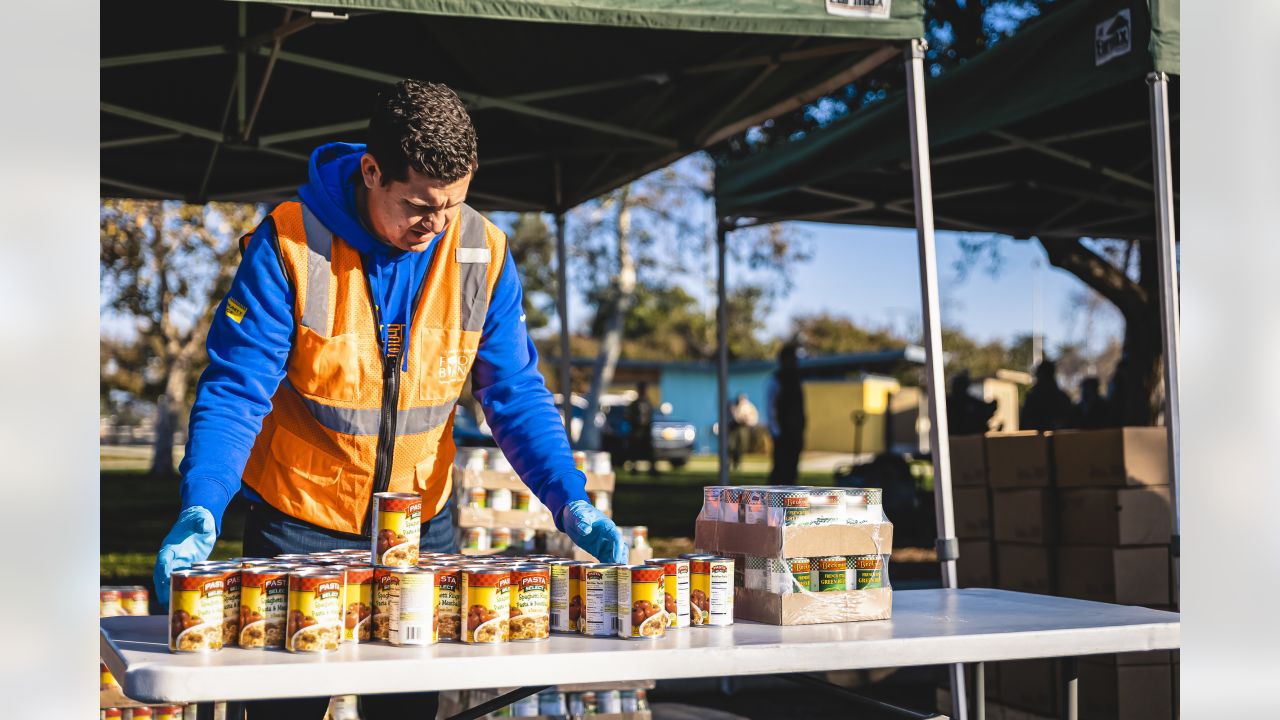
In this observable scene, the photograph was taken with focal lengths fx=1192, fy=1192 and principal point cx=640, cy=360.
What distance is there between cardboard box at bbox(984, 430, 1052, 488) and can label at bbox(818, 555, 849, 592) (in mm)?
3898

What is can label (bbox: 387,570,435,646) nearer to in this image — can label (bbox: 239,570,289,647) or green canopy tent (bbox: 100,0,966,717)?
can label (bbox: 239,570,289,647)

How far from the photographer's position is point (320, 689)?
6.77ft

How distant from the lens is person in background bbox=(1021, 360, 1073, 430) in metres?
10.8

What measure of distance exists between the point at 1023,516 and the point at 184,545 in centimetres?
513

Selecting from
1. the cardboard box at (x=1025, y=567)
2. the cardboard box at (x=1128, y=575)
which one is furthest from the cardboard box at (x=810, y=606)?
the cardboard box at (x=1025, y=567)

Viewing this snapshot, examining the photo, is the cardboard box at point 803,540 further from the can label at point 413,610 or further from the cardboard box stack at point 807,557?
the can label at point 413,610

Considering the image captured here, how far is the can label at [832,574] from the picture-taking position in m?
2.80

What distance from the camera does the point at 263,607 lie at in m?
2.23

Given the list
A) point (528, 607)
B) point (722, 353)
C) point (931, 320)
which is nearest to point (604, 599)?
point (528, 607)

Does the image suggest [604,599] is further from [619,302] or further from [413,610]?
[619,302]

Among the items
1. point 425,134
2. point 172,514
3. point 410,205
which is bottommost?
point 172,514

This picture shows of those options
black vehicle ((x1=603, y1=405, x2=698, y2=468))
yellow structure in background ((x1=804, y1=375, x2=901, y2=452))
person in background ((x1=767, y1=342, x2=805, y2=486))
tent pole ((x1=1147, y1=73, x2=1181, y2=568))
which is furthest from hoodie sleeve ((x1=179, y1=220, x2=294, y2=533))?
yellow structure in background ((x1=804, y1=375, x2=901, y2=452))

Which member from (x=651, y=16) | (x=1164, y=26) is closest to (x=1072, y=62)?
(x=1164, y=26)
